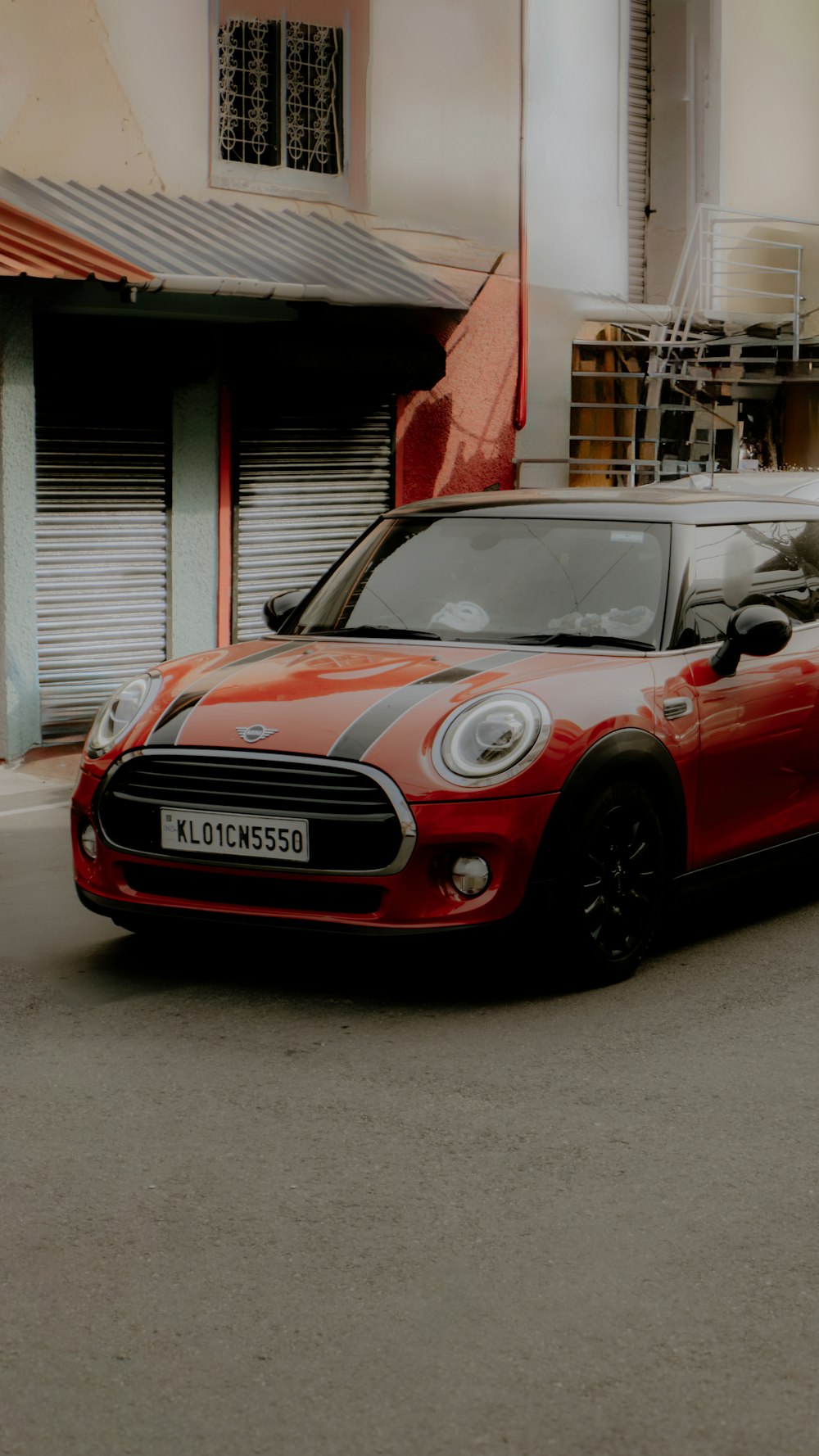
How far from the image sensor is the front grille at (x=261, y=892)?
567 cm

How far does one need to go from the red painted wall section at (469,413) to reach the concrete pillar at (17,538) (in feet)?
13.4

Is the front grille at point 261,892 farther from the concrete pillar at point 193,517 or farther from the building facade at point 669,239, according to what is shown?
the building facade at point 669,239

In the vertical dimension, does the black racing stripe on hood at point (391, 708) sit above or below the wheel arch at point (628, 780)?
above

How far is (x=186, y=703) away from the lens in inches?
240

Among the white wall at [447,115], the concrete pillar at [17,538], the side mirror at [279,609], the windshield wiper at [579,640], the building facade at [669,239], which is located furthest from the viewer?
the building facade at [669,239]

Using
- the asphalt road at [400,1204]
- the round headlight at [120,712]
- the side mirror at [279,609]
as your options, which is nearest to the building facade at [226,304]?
the side mirror at [279,609]

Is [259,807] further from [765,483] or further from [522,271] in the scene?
[522,271]

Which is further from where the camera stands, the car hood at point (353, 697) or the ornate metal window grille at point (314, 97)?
the ornate metal window grille at point (314, 97)

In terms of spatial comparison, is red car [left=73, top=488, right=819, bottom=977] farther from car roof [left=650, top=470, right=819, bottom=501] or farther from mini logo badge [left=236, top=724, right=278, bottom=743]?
car roof [left=650, top=470, right=819, bottom=501]

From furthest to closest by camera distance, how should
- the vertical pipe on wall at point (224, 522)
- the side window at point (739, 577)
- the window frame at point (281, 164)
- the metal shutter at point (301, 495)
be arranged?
the window frame at point (281, 164)
the metal shutter at point (301, 495)
the vertical pipe on wall at point (224, 522)
the side window at point (739, 577)

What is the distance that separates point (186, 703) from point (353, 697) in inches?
23.0

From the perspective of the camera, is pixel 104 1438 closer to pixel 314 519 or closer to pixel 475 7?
pixel 314 519

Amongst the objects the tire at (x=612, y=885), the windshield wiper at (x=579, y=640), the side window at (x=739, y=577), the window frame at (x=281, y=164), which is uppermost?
the window frame at (x=281, y=164)

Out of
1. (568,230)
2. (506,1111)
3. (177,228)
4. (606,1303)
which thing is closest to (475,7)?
(568,230)
